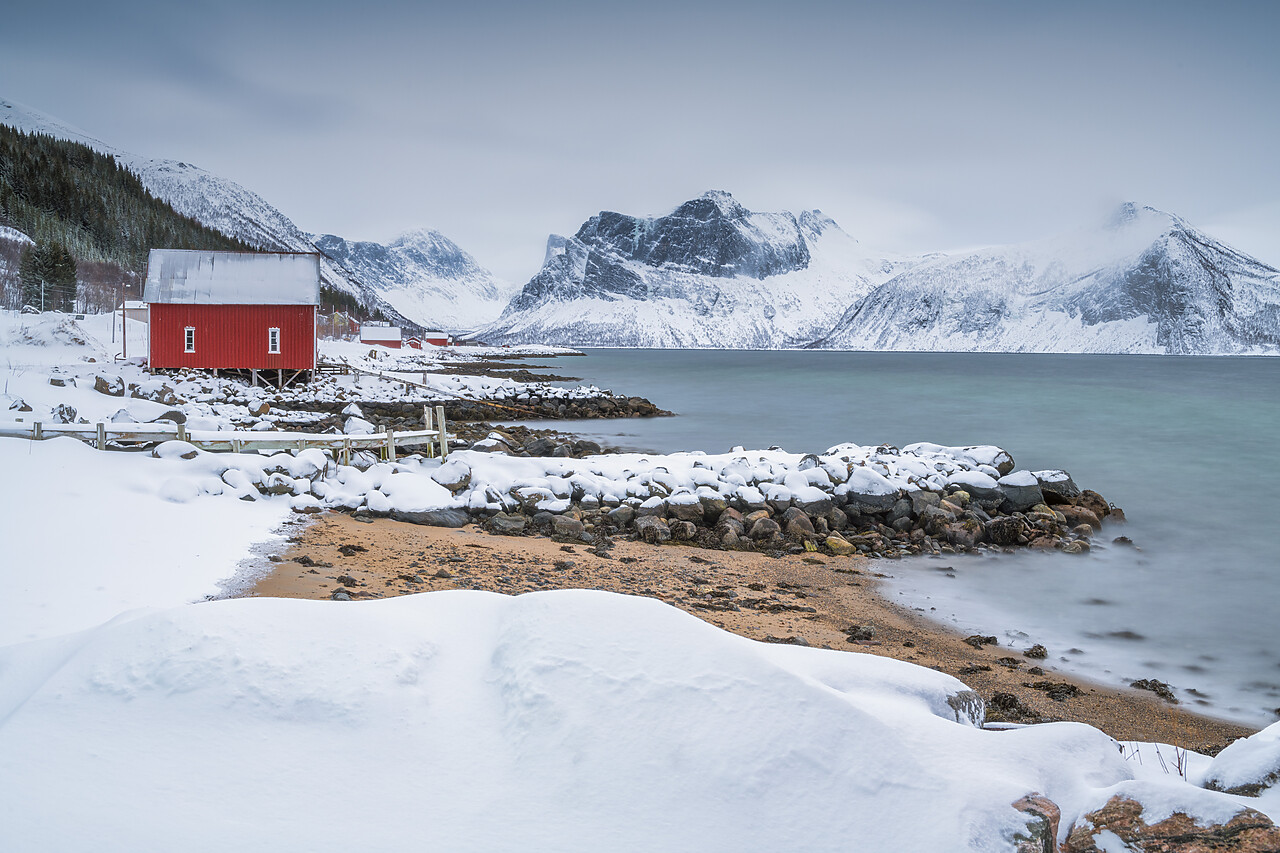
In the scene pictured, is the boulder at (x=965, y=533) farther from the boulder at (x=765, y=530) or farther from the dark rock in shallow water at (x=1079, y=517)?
the boulder at (x=765, y=530)

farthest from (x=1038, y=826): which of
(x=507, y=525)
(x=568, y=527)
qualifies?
(x=507, y=525)

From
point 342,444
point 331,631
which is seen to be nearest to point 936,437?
point 342,444

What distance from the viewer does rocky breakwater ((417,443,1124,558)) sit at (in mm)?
12836

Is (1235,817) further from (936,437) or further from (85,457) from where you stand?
(936,437)

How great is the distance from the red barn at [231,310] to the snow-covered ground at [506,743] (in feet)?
102

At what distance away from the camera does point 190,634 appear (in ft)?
11.6

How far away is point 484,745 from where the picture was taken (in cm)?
325

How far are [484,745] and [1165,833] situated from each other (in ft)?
9.20

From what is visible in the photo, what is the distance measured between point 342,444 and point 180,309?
21.1 meters

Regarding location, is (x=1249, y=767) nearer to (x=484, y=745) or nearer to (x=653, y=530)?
(x=484, y=745)

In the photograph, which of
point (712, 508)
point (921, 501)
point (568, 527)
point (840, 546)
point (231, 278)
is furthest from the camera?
point (231, 278)

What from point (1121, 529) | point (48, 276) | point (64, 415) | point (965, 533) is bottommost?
point (1121, 529)

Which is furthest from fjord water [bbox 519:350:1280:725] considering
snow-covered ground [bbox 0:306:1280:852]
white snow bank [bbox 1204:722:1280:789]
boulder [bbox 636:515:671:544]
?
snow-covered ground [bbox 0:306:1280:852]

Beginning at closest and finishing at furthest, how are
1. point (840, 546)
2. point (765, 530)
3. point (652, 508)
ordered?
point (840, 546) → point (765, 530) → point (652, 508)
